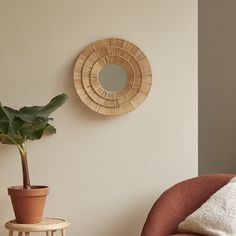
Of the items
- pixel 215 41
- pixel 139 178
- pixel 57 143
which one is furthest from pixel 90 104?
pixel 215 41

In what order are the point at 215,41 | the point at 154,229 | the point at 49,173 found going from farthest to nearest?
the point at 215,41 < the point at 49,173 < the point at 154,229

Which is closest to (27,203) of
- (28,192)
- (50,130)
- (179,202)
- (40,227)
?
(28,192)

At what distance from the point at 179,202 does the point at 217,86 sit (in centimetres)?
143

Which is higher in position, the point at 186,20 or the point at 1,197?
the point at 186,20

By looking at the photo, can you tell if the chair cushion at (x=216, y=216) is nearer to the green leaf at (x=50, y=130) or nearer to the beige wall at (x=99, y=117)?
the beige wall at (x=99, y=117)

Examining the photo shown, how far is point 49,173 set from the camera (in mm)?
3264

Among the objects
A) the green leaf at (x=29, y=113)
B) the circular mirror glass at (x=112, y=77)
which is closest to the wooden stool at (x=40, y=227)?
the green leaf at (x=29, y=113)

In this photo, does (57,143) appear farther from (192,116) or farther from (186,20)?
(186,20)

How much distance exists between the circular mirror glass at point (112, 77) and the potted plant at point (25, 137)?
37 cm

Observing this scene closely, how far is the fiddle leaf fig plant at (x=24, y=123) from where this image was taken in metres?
2.90

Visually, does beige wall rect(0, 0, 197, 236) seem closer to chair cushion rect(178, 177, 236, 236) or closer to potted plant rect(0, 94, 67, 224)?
potted plant rect(0, 94, 67, 224)

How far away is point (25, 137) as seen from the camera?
3010 millimetres

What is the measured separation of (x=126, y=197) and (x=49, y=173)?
0.54 meters

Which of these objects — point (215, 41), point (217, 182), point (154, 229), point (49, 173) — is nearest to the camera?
point (154, 229)
